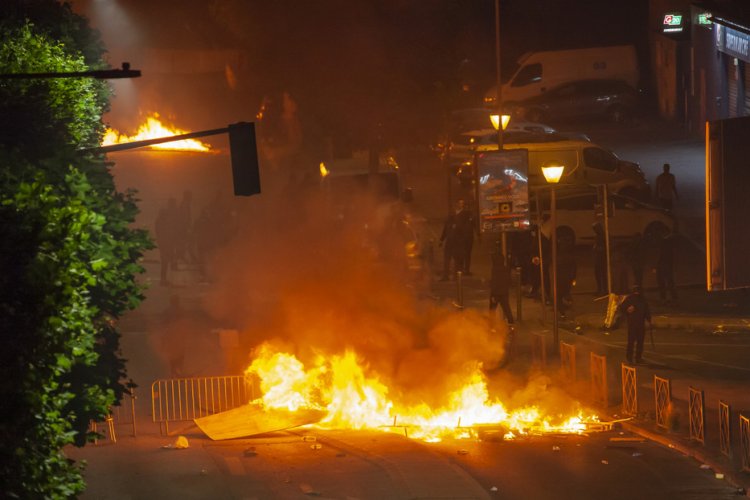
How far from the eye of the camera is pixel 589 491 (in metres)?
11.8

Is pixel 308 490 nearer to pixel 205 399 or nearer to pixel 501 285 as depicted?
pixel 205 399

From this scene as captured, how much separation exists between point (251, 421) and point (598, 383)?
4.66 meters

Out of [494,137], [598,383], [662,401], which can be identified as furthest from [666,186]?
[662,401]

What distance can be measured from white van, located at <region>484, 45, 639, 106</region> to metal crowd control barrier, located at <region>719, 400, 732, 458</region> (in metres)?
30.6

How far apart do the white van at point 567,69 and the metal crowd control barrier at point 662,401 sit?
28978 mm

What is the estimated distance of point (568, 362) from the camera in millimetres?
16984

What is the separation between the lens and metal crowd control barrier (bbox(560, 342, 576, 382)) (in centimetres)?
1575

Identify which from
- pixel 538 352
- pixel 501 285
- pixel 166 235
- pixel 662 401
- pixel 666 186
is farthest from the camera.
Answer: pixel 666 186

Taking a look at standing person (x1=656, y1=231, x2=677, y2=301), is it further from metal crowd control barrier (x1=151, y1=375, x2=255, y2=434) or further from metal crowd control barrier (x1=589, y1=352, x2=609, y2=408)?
metal crowd control barrier (x1=151, y1=375, x2=255, y2=434)

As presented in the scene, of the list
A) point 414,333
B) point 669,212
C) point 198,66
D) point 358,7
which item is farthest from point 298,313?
point 198,66

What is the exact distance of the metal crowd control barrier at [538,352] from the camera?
16.9m

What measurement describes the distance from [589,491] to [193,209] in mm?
22265

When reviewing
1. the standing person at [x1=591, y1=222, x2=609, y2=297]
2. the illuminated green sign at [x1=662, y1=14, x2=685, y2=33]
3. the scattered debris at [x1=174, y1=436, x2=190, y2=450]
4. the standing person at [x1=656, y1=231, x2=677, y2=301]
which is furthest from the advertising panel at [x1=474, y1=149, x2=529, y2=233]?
the illuminated green sign at [x1=662, y1=14, x2=685, y2=33]

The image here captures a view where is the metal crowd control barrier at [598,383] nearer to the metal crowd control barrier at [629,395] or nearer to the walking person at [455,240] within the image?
the metal crowd control barrier at [629,395]
